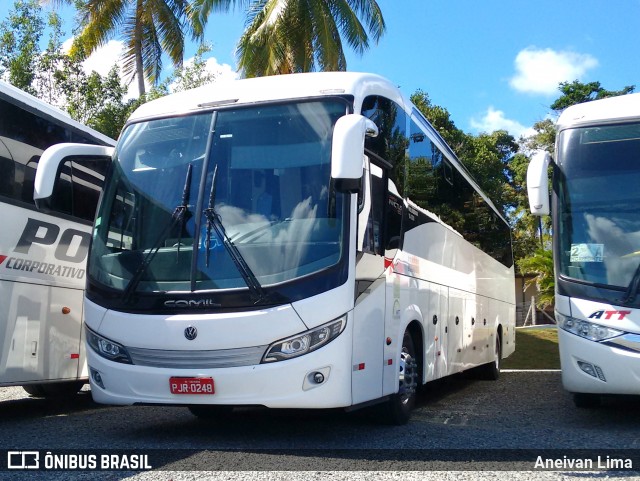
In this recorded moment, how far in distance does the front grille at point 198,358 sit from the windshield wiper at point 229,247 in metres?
0.44

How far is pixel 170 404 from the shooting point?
21.0 feet

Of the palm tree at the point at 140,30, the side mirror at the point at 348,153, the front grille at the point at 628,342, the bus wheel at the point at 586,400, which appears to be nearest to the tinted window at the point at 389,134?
the side mirror at the point at 348,153

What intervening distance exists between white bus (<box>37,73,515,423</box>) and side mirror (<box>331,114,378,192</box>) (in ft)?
0.04

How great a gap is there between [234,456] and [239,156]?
2598 mm

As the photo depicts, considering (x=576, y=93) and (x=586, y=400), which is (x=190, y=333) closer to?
(x=586, y=400)

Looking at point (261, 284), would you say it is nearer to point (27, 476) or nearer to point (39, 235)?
point (27, 476)

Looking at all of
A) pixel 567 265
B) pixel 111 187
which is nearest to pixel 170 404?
pixel 111 187

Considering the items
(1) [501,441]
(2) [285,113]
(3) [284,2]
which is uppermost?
(3) [284,2]

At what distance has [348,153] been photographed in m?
6.05

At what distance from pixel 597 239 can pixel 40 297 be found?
6103mm

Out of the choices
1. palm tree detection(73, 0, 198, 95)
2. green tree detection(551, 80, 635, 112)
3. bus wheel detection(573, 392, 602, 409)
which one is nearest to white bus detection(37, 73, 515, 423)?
bus wheel detection(573, 392, 602, 409)

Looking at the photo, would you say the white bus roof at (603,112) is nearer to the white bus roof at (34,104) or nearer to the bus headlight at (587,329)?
the bus headlight at (587,329)

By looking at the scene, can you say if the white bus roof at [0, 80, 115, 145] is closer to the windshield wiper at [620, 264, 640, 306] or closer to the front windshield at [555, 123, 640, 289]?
the front windshield at [555, 123, 640, 289]

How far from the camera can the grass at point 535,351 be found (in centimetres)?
1772
